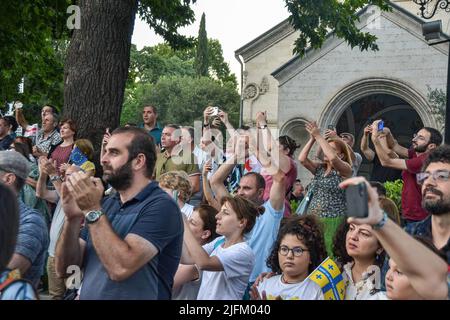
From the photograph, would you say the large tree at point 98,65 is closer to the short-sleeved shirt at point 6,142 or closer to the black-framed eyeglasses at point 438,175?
the short-sleeved shirt at point 6,142

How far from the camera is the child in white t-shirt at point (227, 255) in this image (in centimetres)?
493

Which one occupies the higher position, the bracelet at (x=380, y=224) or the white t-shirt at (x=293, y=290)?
the bracelet at (x=380, y=224)

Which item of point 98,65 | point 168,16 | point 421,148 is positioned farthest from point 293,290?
point 168,16

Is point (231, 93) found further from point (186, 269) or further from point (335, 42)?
point (186, 269)

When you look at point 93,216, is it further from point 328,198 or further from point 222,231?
point 328,198

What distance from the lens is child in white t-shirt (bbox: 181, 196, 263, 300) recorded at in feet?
16.2

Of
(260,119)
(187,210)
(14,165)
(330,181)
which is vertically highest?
(260,119)

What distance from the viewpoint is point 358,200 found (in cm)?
285

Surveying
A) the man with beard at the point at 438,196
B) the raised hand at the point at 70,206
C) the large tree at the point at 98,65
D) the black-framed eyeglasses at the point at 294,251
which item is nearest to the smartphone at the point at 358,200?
the man with beard at the point at 438,196

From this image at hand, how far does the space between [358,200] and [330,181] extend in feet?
14.5

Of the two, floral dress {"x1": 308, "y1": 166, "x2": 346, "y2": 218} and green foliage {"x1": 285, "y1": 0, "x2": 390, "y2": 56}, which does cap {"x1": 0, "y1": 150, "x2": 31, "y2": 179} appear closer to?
floral dress {"x1": 308, "y1": 166, "x2": 346, "y2": 218}

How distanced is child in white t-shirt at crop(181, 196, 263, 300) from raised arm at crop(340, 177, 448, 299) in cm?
207

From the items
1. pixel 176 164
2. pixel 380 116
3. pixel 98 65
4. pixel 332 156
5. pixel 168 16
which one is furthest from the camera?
pixel 380 116

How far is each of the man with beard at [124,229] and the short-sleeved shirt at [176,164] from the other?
158 inches
